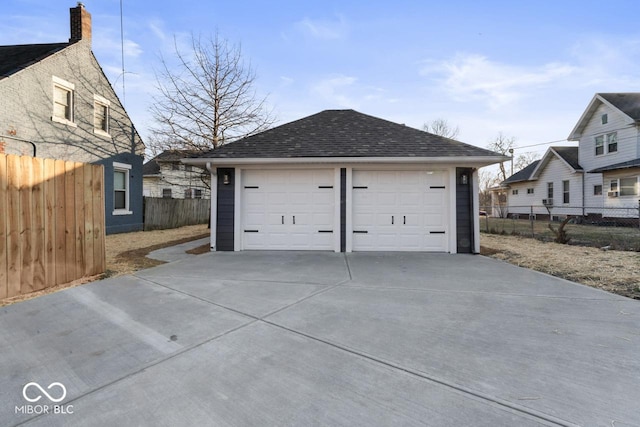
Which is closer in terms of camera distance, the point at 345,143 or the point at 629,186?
the point at 345,143

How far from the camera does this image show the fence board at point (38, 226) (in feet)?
13.3

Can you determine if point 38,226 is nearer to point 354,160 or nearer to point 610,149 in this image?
point 354,160

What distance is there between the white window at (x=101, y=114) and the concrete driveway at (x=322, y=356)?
31.9 feet

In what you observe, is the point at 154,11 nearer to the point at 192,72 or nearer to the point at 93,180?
the point at 192,72

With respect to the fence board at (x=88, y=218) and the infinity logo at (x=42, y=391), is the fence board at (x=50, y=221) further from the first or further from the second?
the infinity logo at (x=42, y=391)

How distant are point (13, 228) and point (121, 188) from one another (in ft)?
31.3

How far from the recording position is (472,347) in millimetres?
2541

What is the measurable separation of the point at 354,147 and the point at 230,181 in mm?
3389

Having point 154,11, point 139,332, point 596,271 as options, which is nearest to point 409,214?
point 596,271

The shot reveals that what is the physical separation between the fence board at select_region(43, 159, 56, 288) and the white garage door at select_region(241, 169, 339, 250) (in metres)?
3.94

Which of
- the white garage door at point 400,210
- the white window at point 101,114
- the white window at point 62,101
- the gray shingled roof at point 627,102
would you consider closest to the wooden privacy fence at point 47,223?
the white garage door at point 400,210

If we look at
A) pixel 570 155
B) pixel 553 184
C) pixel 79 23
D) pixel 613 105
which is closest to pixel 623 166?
pixel 613 105

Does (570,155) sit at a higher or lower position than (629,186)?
higher

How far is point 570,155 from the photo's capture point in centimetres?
1947
